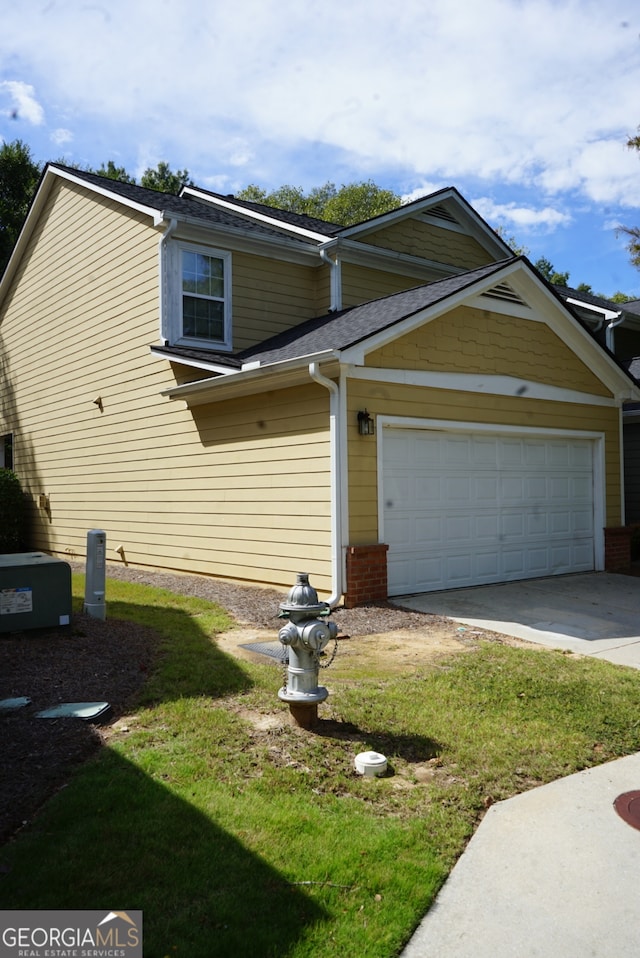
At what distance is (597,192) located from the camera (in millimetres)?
25516

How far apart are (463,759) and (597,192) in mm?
25751

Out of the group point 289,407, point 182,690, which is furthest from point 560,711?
point 289,407

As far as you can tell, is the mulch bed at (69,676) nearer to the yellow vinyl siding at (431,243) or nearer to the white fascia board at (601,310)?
the yellow vinyl siding at (431,243)

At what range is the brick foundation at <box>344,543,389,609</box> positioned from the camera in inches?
350

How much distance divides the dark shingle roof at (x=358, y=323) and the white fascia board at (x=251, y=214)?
2.52 meters

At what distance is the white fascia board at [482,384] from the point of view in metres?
9.30

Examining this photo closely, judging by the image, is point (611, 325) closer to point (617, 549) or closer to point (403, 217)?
point (403, 217)

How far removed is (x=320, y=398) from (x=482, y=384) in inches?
106

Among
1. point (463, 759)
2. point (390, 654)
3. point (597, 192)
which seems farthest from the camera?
point (597, 192)

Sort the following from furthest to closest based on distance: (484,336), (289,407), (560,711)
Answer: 1. (484,336)
2. (289,407)
3. (560,711)

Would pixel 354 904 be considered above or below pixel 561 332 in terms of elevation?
below

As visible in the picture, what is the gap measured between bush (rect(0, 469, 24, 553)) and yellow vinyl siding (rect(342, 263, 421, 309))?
9766mm

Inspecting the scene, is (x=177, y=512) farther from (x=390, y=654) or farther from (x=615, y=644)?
(x=615, y=644)

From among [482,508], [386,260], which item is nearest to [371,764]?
[482,508]
